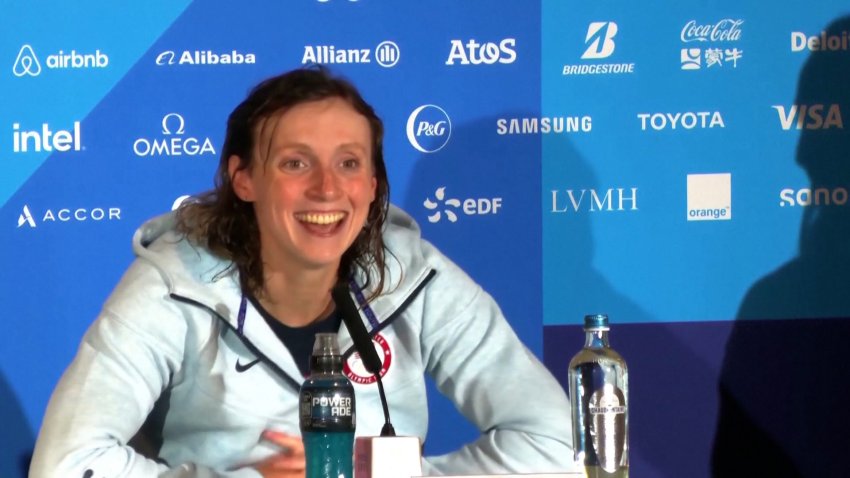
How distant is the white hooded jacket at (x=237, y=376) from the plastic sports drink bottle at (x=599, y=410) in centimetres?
28

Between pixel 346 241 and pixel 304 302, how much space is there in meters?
0.16

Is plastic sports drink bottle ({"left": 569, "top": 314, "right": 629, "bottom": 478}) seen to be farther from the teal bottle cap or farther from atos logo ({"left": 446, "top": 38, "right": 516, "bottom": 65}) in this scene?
atos logo ({"left": 446, "top": 38, "right": 516, "bottom": 65})

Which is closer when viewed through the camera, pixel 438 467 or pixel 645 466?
pixel 438 467

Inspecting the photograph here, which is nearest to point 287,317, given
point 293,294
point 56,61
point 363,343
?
point 293,294

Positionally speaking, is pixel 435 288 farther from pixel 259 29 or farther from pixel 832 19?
pixel 832 19

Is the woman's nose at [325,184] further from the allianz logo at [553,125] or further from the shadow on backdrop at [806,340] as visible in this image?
the shadow on backdrop at [806,340]

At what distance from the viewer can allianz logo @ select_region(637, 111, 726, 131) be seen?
338cm

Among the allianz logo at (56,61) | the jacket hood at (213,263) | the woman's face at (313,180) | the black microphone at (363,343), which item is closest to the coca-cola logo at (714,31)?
the jacket hood at (213,263)

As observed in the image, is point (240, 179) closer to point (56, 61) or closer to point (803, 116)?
point (56, 61)

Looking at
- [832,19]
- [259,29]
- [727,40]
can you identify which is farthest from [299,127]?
[832,19]

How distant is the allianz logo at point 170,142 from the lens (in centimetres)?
330

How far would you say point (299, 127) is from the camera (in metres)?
2.50

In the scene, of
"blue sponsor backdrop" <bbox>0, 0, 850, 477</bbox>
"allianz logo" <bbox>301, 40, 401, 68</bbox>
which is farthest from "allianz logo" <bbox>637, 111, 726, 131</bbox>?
"allianz logo" <bbox>301, 40, 401, 68</bbox>

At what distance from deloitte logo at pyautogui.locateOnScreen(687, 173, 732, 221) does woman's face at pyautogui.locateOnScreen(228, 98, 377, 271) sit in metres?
1.17
